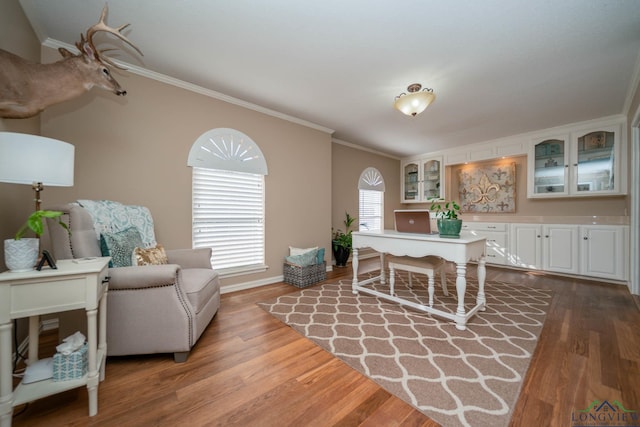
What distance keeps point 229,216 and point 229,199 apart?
0.22 m

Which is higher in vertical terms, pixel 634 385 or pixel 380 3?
pixel 380 3

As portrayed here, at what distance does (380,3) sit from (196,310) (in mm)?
2473

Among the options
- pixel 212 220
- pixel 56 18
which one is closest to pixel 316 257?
pixel 212 220

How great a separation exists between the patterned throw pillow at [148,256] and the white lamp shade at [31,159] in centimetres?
71

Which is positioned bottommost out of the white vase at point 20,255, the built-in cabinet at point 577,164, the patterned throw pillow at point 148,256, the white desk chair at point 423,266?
the white desk chair at point 423,266

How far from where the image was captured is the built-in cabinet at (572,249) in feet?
10.8

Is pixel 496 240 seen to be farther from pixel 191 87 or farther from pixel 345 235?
pixel 191 87

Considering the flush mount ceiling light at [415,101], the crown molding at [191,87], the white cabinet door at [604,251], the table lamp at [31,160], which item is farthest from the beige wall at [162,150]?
the white cabinet door at [604,251]

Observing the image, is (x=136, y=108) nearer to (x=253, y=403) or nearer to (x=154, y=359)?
(x=154, y=359)

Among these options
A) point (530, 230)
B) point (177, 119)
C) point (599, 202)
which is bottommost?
point (530, 230)

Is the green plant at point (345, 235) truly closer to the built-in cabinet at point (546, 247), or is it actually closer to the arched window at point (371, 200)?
the arched window at point (371, 200)

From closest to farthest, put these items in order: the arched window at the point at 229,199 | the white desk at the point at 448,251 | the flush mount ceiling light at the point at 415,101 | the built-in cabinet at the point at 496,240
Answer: the white desk at the point at 448,251, the flush mount ceiling light at the point at 415,101, the arched window at the point at 229,199, the built-in cabinet at the point at 496,240

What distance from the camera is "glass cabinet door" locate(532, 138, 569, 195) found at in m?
3.80

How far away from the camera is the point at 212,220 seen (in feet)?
9.41
